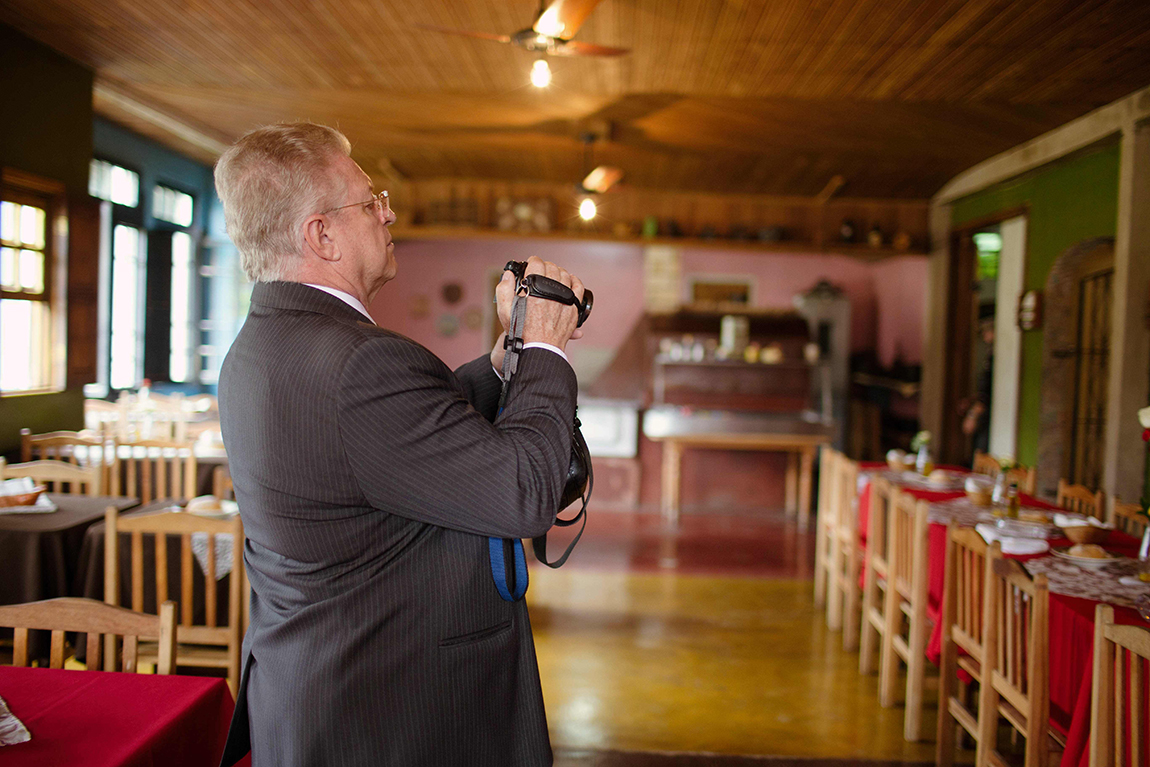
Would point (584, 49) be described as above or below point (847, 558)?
above

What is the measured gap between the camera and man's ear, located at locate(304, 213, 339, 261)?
1.01 meters

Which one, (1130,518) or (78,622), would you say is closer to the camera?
(78,622)

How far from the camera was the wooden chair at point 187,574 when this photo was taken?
7.34 feet

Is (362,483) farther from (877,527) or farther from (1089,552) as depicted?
(877,527)

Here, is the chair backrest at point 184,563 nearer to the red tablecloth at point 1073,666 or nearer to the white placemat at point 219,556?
the white placemat at point 219,556

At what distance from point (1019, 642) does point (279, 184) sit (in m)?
2.19

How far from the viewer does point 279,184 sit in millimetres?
995

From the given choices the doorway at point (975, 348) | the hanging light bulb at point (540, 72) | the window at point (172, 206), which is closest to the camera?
the hanging light bulb at point (540, 72)

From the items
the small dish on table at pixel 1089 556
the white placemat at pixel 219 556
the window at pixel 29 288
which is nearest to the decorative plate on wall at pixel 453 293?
the window at pixel 29 288

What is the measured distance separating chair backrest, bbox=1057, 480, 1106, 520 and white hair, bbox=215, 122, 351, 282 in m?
3.43

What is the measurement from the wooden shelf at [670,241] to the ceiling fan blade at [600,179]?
4.21 feet

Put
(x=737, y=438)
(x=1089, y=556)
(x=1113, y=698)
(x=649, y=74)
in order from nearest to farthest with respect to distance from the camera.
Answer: (x=1113, y=698) → (x=1089, y=556) → (x=649, y=74) → (x=737, y=438)

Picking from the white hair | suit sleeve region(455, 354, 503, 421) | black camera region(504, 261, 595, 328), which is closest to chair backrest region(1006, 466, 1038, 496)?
suit sleeve region(455, 354, 503, 421)

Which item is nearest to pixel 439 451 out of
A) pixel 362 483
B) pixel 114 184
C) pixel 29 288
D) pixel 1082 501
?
pixel 362 483
